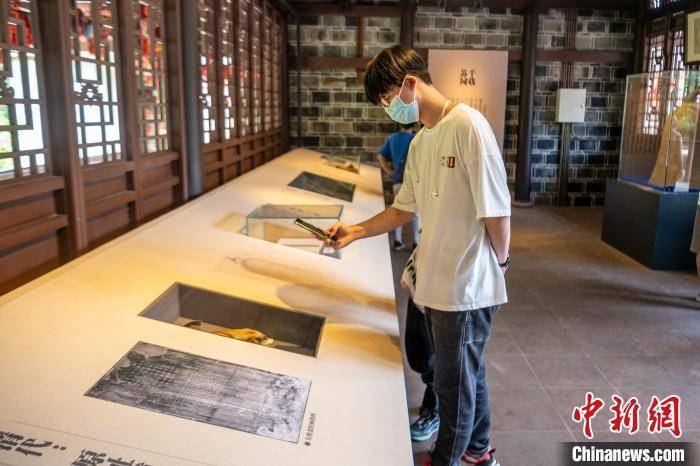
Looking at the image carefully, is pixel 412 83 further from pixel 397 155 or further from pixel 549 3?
pixel 549 3

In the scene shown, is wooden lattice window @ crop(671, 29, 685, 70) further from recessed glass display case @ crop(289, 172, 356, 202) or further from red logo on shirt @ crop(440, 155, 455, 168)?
red logo on shirt @ crop(440, 155, 455, 168)

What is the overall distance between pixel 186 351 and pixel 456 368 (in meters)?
0.93

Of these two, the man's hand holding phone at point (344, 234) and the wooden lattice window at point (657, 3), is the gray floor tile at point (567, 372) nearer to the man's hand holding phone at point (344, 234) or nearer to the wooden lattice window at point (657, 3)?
the man's hand holding phone at point (344, 234)

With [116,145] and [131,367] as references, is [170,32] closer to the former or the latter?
[116,145]

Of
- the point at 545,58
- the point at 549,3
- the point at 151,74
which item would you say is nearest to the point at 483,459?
the point at 151,74

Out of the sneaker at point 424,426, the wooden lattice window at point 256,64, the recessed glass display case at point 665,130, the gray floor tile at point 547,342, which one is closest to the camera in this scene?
the sneaker at point 424,426

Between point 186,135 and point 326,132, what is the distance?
225 inches

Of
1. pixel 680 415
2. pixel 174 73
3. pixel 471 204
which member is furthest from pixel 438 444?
pixel 174 73

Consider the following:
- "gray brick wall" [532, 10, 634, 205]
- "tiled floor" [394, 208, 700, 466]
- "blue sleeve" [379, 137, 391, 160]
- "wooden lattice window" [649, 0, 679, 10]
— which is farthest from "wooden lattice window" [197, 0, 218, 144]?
"wooden lattice window" [649, 0, 679, 10]

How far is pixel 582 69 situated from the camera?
9953 millimetres

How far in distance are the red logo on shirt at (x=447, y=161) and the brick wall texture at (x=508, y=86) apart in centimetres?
808

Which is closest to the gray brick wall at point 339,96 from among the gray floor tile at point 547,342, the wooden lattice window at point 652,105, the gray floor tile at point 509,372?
the wooden lattice window at point 652,105

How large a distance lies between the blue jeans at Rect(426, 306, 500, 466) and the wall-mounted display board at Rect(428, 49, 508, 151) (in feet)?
26.5

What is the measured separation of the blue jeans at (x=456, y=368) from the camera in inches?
80.6
